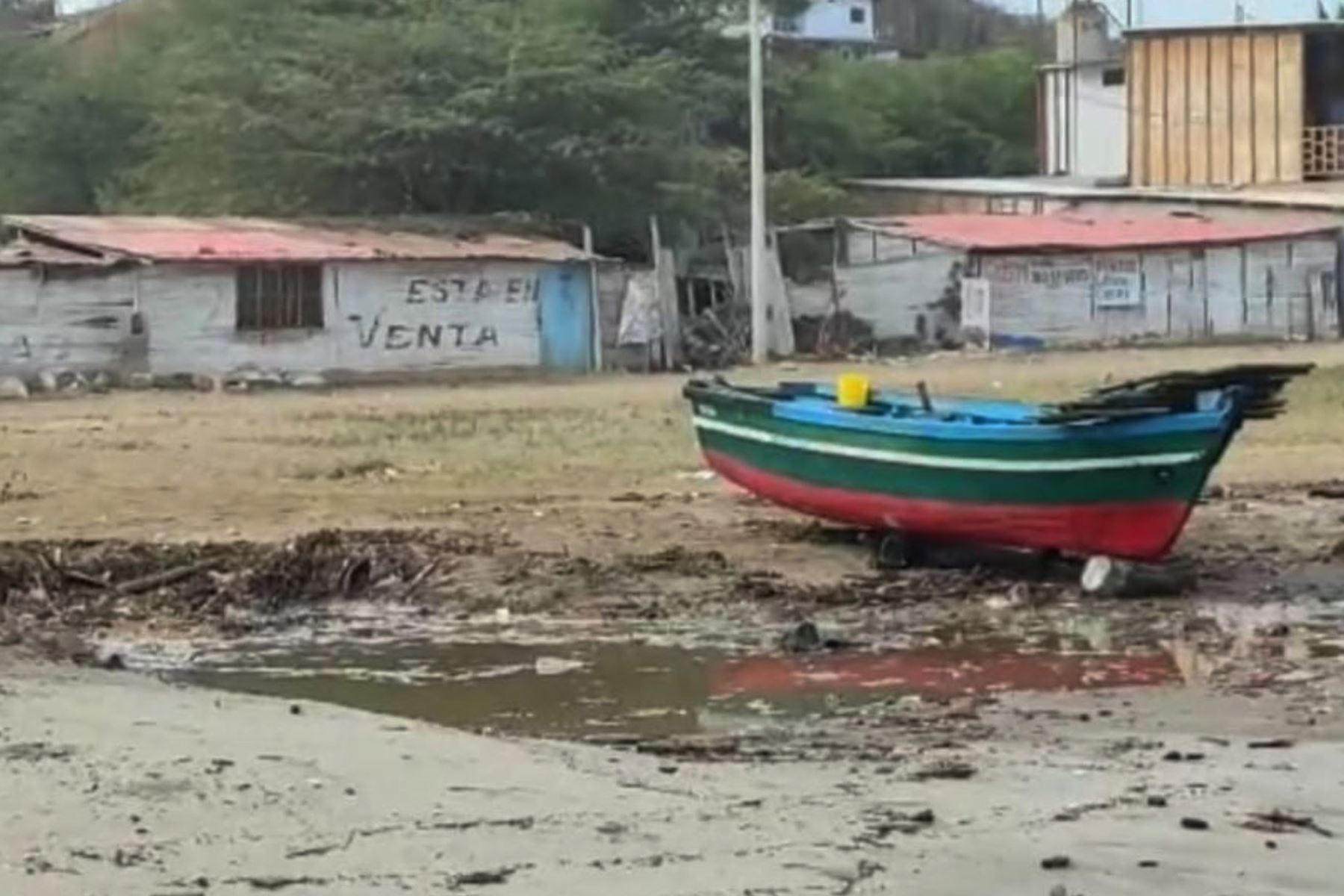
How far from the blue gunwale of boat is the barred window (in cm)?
1749

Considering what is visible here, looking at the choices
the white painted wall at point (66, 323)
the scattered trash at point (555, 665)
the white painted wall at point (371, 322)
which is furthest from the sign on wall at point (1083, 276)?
the scattered trash at point (555, 665)

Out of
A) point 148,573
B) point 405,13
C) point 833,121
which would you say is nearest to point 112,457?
point 148,573

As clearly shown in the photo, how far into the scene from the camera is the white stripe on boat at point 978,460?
1577cm

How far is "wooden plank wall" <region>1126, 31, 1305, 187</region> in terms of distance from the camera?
54875 millimetres

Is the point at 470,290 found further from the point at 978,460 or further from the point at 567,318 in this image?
the point at 978,460

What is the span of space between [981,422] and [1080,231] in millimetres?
27770

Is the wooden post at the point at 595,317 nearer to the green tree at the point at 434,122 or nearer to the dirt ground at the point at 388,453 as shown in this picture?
the dirt ground at the point at 388,453

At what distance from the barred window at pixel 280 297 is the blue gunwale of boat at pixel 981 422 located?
57.4ft

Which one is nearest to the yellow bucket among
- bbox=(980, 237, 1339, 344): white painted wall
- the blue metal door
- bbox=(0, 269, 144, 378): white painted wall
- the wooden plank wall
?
bbox=(0, 269, 144, 378): white painted wall

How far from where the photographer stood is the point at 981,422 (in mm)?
16438

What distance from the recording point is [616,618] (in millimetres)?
15359

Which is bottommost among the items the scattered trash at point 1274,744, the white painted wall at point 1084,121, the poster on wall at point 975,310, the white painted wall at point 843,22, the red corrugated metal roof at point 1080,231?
the poster on wall at point 975,310

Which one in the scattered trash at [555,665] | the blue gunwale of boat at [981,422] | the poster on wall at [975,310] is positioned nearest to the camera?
the scattered trash at [555,665]

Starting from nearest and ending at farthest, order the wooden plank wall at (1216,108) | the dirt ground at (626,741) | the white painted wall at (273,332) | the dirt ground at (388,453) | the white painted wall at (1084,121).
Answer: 1. the dirt ground at (626,741)
2. the dirt ground at (388,453)
3. the white painted wall at (273,332)
4. the wooden plank wall at (1216,108)
5. the white painted wall at (1084,121)
